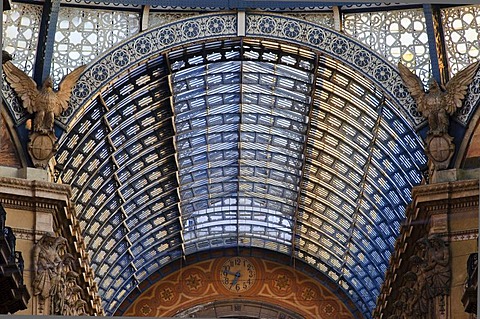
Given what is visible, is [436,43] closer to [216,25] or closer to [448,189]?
[448,189]

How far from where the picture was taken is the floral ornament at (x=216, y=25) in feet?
153

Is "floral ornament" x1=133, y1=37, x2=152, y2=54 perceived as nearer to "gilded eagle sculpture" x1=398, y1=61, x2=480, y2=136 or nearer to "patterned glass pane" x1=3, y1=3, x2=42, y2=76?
"patterned glass pane" x1=3, y1=3, x2=42, y2=76

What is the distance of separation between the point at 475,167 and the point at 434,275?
3.34 meters

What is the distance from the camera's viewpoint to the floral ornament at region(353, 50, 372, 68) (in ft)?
152

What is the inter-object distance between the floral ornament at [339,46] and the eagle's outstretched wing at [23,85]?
9299 millimetres

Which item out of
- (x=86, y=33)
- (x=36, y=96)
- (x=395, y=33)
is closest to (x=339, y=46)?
(x=395, y=33)

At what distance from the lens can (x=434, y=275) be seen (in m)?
41.8

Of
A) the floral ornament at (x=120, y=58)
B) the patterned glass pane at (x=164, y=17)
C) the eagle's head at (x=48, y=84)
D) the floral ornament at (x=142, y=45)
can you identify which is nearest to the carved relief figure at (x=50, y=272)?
the eagle's head at (x=48, y=84)

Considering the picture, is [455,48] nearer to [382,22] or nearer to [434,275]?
[382,22]

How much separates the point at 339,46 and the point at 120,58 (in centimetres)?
672

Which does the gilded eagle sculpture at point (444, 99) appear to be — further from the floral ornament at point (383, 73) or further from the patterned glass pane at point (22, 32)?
the patterned glass pane at point (22, 32)

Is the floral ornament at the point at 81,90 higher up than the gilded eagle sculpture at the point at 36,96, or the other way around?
the floral ornament at the point at 81,90

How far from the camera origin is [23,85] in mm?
43438

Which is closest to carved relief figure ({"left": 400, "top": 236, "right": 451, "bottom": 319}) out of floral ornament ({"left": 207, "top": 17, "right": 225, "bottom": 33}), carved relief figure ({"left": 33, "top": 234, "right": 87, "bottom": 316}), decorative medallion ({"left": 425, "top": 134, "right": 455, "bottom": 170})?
decorative medallion ({"left": 425, "top": 134, "right": 455, "bottom": 170})
